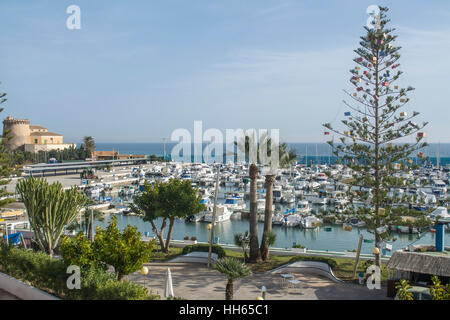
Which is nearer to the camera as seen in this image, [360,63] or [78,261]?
[78,261]

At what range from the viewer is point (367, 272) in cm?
1338

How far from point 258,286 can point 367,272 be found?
3.73 metres

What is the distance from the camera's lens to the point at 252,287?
12844mm

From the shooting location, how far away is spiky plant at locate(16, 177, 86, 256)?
1385 cm

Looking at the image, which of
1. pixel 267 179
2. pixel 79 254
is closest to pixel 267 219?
pixel 267 179

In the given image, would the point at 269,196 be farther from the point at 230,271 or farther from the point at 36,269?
the point at 36,269

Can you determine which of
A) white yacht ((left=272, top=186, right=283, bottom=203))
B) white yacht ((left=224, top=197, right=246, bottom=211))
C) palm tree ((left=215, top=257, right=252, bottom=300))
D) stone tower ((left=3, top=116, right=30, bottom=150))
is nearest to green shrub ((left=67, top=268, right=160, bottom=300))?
palm tree ((left=215, top=257, right=252, bottom=300))

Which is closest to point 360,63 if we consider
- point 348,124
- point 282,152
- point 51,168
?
point 348,124

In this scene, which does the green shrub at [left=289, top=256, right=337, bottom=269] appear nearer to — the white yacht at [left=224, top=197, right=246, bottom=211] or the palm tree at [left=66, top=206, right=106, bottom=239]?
the palm tree at [left=66, top=206, right=106, bottom=239]

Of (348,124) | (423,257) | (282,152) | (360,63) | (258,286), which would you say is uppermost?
(360,63)

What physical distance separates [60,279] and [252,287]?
19.5 feet

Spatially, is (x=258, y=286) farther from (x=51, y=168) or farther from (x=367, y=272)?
(x=51, y=168)

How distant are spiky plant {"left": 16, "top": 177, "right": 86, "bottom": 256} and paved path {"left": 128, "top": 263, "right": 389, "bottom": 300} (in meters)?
3.32
